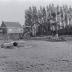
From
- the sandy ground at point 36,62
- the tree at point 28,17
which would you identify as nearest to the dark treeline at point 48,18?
the tree at point 28,17

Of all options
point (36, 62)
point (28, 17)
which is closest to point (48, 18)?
point (28, 17)

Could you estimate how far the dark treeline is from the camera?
8478 cm

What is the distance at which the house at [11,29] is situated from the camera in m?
89.4

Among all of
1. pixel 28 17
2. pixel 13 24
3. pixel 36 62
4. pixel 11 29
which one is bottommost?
pixel 36 62

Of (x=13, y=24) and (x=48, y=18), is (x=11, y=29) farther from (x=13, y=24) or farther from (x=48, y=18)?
(x=48, y=18)

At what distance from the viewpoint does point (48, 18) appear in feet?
294

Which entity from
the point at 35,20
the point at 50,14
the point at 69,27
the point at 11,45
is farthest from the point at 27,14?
the point at 11,45

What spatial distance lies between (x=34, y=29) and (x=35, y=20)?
24.2 ft

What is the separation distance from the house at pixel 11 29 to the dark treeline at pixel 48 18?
573 centimetres

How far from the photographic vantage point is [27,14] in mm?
92250

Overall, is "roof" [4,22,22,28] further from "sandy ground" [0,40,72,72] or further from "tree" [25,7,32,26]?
"sandy ground" [0,40,72,72]

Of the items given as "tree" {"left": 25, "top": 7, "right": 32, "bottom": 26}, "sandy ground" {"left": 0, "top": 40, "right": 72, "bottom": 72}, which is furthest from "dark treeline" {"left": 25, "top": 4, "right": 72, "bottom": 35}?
"sandy ground" {"left": 0, "top": 40, "right": 72, "bottom": 72}

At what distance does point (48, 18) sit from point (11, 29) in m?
17.5

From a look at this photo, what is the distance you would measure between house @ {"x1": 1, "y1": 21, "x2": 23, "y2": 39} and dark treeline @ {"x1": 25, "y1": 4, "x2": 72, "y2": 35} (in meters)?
5.73
